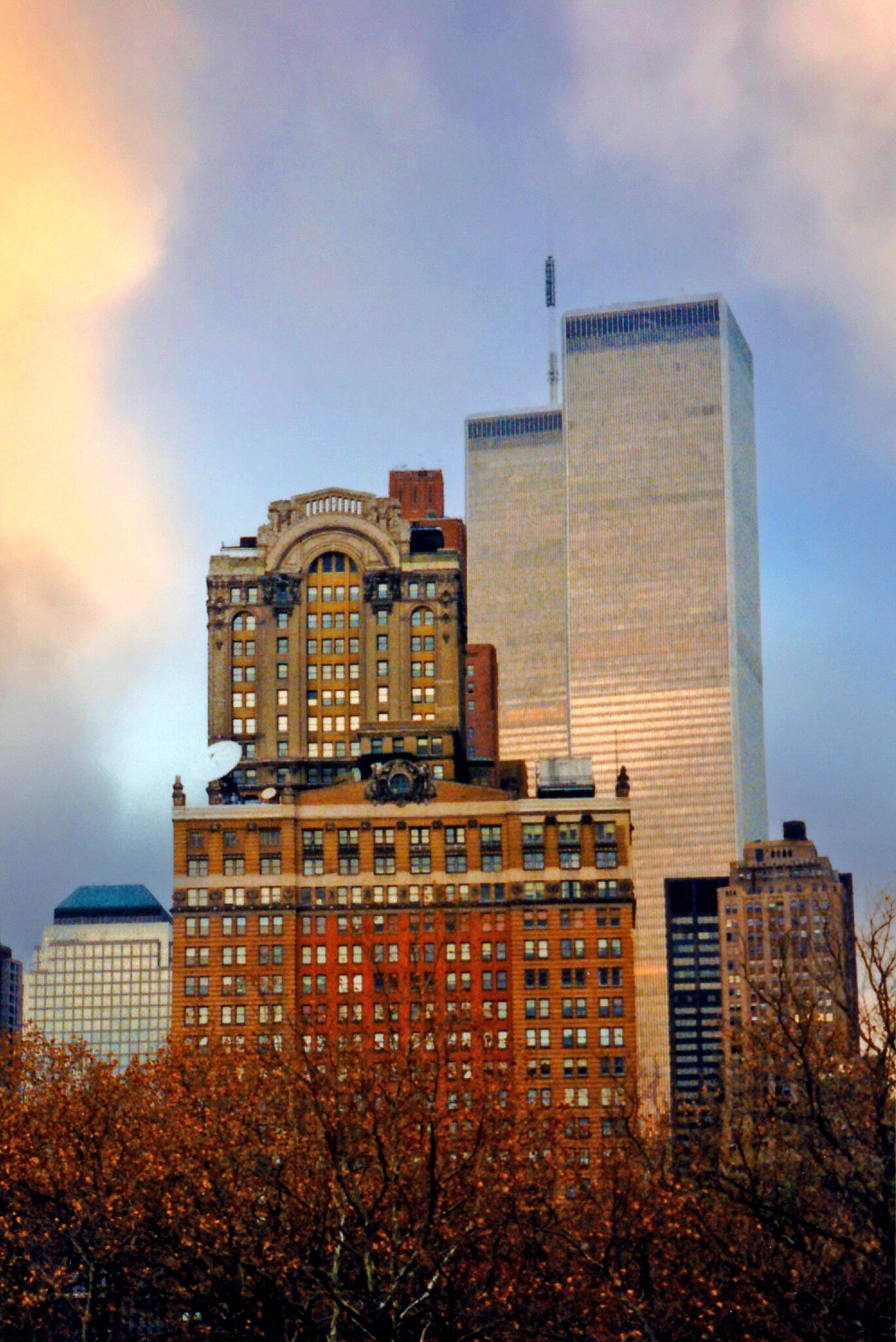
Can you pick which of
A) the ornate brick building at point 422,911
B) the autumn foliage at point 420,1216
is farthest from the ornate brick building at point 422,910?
the autumn foliage at point 420,1216

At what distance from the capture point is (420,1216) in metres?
85.8

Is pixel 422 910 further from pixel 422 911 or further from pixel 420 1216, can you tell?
pixel 420 1216

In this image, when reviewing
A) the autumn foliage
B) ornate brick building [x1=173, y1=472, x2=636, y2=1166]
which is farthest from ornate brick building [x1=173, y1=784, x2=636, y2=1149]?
the autumn foliage

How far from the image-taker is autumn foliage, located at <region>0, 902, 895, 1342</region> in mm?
73250

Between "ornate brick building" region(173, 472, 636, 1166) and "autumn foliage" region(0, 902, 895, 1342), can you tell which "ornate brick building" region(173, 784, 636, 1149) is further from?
"autumn foliage" region(0, 902, 895, 1342)

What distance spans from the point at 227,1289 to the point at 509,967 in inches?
4021

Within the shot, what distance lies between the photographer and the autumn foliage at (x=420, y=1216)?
7325 cm

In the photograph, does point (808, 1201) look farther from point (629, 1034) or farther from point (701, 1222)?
point (629, 1034)

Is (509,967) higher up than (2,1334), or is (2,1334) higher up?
(509,967)

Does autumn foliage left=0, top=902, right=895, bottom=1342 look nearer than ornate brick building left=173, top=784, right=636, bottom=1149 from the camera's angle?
Yes

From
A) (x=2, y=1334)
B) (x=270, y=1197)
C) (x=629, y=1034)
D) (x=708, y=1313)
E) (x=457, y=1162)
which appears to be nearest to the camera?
(x=708, y=1313)

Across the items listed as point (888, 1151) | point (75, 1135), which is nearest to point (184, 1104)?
point (75, 1135)

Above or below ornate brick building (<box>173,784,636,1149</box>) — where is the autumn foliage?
below

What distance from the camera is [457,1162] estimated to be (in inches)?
3752
